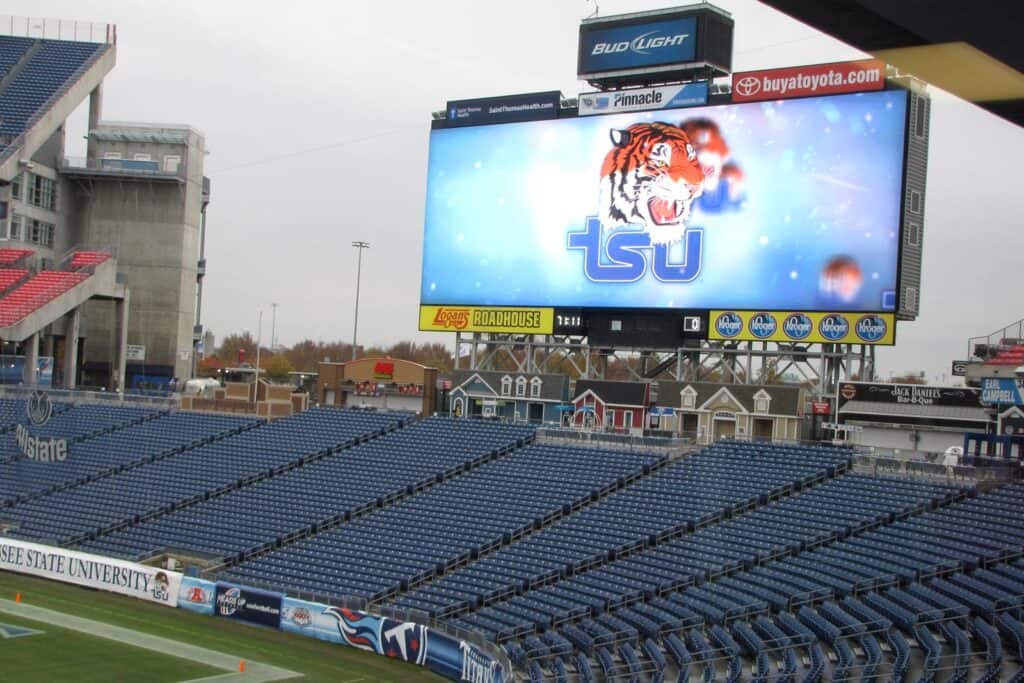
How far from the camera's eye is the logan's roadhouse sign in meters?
44.5

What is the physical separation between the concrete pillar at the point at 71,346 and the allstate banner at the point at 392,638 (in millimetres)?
33934

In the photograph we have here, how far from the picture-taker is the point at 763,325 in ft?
132

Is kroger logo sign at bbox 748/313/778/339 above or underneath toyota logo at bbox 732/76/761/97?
underneath

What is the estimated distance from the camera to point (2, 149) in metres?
63.2

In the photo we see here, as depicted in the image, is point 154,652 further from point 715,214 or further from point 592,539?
point 715,214

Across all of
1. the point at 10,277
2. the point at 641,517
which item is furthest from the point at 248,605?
the point at 10,277

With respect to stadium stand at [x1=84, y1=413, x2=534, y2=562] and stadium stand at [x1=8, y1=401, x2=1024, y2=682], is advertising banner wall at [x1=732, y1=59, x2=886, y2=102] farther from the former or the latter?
stadium stand at [x1=84, y1=413, x2=534, y2=562]

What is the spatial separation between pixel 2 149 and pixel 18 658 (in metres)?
41.3

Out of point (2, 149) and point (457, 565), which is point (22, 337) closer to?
point (2, 149)

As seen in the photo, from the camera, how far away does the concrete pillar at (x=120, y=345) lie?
2548 inches

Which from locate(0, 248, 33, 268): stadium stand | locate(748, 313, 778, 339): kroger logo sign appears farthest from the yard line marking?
locate(0, 248, 33, 268): stadium stand

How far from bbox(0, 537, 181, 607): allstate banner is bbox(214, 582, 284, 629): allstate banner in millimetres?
2012

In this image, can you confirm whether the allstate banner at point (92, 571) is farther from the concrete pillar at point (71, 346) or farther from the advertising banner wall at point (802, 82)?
the advertising banner wall at point (802, 82)

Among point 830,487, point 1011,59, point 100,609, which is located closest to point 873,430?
point 830,487
